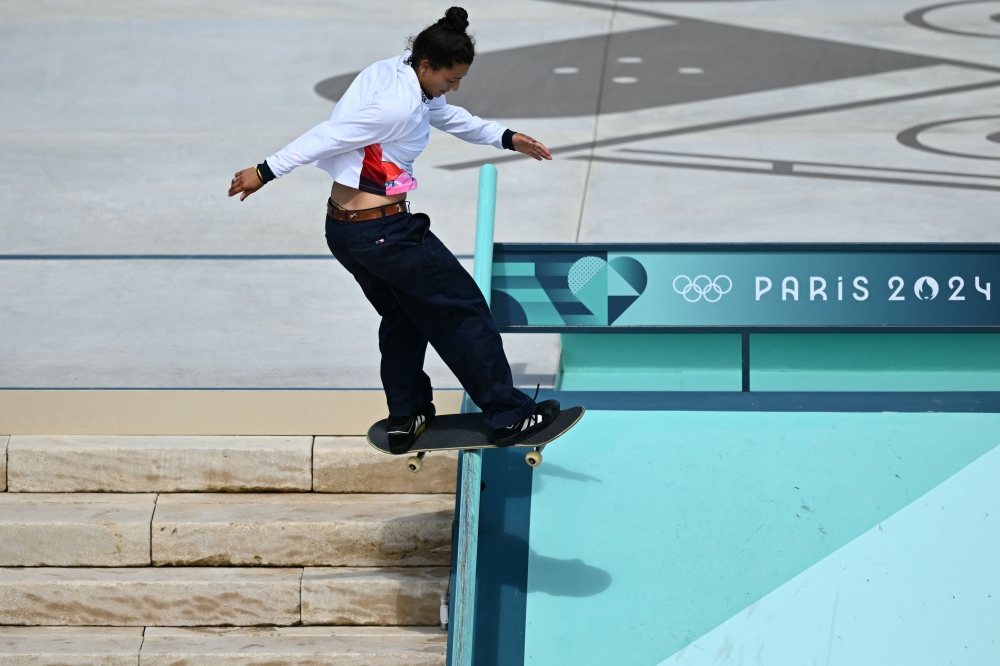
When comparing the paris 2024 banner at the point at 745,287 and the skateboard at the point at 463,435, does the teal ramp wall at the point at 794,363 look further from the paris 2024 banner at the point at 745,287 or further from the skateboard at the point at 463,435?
the skateboard at the point at 463,435

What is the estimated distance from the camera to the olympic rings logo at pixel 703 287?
5.18 meters

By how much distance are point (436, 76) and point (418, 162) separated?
6.40 metres

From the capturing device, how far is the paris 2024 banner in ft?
16.9

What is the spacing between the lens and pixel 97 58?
43.9 feet

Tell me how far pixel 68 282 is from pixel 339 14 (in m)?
8.58

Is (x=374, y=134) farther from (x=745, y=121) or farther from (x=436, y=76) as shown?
(x=745, y=121)

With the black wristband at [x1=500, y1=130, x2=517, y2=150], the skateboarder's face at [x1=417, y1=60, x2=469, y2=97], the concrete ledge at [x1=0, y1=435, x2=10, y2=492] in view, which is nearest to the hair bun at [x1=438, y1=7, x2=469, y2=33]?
the skateboarder's face at [x1=417, y1=60, x2=469, y2=97]

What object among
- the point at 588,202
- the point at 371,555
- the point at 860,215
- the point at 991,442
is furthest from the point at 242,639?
the point at 860,215

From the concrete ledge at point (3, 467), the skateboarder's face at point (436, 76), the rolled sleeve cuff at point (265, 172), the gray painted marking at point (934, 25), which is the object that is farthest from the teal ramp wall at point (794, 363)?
the gray painted marking at point (934, 25)

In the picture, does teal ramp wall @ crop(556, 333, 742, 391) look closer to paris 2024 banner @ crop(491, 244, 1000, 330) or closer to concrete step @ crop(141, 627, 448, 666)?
paris 2024 banner @ crop(491, 244, 1000, 330)

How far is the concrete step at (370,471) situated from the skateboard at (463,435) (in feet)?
2.26

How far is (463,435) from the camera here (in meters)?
4.58

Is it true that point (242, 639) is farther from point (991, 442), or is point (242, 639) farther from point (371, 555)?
point (991, 442)

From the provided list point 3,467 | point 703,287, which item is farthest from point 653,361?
point 3,467
